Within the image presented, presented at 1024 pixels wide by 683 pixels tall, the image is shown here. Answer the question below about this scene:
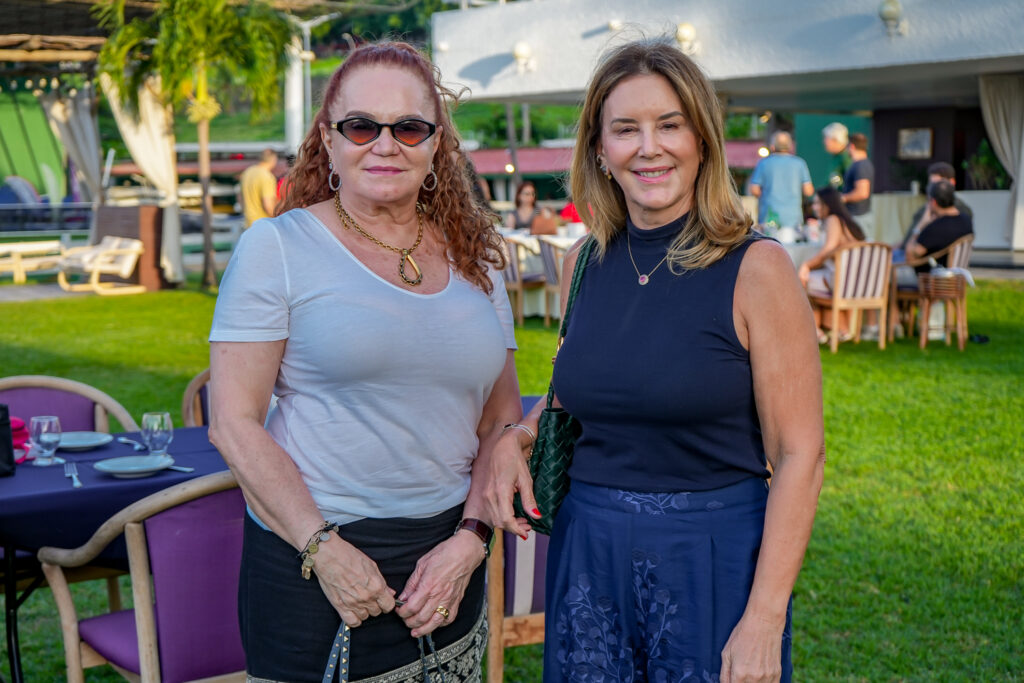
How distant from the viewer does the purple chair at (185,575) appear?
2545mm

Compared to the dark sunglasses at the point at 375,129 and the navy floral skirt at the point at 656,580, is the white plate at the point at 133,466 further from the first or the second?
the navy floral skirt at the point at 656,580

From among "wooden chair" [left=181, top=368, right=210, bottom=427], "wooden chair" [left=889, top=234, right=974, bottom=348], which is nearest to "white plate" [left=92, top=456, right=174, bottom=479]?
"wooden chair" [left=181, top=368, right=210, bottom=427]

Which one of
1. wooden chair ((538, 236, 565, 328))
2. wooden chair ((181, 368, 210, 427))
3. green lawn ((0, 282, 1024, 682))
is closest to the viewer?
green lawn ((0, 282, 1024, 682))

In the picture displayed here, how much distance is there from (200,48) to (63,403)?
11336mm

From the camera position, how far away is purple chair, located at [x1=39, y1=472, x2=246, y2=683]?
2.54 m

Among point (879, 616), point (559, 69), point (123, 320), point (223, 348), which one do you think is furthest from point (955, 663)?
point (559, 69)

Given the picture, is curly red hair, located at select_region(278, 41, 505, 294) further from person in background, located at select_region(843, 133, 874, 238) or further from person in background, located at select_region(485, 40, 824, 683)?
person in background, located at select_region(843, 133, 874, 238)

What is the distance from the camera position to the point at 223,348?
1932 mm

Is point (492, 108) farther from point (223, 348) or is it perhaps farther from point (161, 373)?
point (223, 348)

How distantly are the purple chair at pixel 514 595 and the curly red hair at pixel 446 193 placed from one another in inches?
35.8

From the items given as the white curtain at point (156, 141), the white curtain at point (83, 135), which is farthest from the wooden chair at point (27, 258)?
the white curtain at point (156, 141)

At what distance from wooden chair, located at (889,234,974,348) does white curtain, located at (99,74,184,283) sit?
407 inches

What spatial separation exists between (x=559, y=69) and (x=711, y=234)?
1662 centimetres

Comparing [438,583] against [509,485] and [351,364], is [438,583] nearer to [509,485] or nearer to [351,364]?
[509,485]
